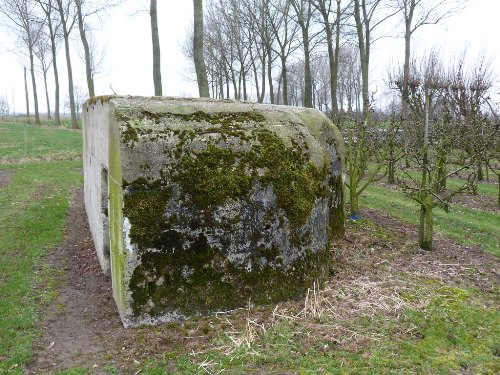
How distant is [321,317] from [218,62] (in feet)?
101

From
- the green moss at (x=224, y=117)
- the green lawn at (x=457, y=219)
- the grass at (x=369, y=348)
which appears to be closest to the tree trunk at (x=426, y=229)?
the green lawn at (x=457, y=219)

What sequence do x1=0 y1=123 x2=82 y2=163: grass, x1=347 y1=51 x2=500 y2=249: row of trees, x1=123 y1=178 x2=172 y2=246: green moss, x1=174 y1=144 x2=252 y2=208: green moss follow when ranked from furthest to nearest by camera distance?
x1=0 y1=123 x2=82 y2=163: grass, x1=347 y1=51 x2=500 y2=249: row of trees, x1=174 y1=144 x2=252 y2=208: green moss, x1=123 y1=178 x2=172 y2=246: green moss

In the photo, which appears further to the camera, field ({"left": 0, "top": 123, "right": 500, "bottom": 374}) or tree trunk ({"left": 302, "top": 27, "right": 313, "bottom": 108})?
tree trunk ({"left": 302, "top": 27, "right": 313, "bottom": 108})

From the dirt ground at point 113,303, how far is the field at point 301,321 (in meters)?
0.02

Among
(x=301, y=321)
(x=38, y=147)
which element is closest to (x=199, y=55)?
(x=301, y=321)

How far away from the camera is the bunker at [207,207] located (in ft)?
15.2

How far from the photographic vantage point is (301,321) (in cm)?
473

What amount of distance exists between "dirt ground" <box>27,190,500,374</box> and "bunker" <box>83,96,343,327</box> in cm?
29

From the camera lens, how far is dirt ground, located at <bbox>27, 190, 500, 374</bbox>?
13.8ft

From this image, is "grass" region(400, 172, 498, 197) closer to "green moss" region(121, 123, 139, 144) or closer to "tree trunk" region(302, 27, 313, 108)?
"tree trunk" region(302, 27, 313, 108)

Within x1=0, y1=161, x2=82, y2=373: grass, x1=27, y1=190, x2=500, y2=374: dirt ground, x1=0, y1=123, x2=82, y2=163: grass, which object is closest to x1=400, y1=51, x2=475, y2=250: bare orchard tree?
x1=27, y1=190, x2=500, y2=374: dirt ground

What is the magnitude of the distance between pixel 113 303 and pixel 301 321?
7.48 feet

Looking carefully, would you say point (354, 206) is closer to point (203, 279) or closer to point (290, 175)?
point (290, 175)

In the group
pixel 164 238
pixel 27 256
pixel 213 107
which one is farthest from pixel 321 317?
pixel 27 256
